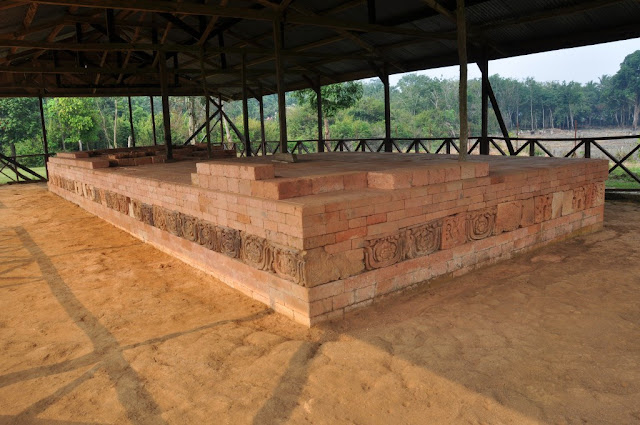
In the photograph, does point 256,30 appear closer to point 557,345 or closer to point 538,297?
point 538,297

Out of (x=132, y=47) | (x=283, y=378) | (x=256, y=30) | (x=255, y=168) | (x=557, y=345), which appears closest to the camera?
(x=283, y=378)

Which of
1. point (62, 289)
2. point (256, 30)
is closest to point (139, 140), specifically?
point (256, 30)

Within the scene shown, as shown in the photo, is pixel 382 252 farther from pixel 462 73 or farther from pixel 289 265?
pixel 462 73

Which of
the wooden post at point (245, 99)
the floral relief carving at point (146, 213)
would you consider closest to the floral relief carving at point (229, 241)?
the floral relief carving at point (146, 213)

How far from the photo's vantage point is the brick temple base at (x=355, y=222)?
4516 millimetres

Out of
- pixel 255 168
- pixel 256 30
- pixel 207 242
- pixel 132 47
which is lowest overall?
pixel 207 242

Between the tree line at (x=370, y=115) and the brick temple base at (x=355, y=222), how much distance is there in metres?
26.5

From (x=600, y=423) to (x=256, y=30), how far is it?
1238 centimetres

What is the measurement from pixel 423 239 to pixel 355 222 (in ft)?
3.49

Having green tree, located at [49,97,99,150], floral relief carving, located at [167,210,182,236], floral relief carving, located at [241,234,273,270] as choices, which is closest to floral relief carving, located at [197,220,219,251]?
floral relief carving, located at [167,210,182,236]

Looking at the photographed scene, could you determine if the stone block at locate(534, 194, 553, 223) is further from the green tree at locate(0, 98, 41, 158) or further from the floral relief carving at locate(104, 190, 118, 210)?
the green tree at locate(0, 98, 41, 158)

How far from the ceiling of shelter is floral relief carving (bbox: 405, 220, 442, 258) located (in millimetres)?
3895

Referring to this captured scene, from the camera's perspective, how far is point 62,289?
5.98 metres

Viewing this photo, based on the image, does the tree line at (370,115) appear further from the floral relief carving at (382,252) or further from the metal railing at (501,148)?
the floral relief carving at (382,252)
